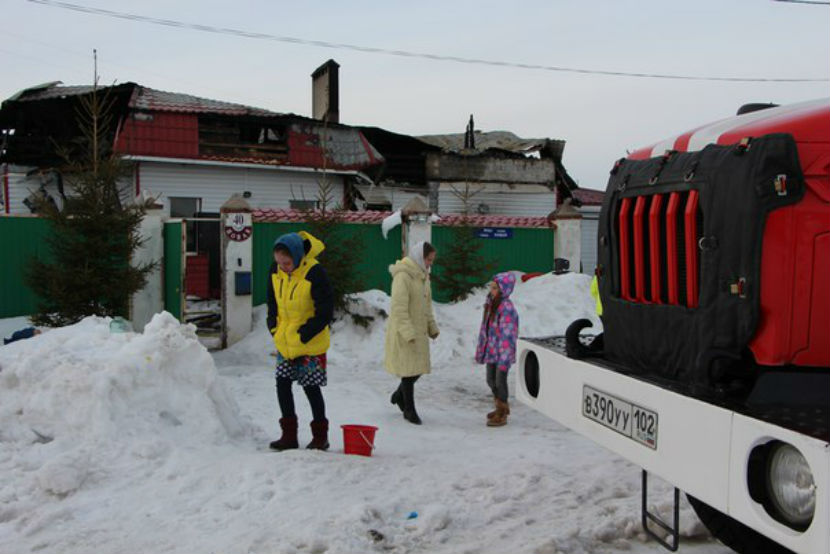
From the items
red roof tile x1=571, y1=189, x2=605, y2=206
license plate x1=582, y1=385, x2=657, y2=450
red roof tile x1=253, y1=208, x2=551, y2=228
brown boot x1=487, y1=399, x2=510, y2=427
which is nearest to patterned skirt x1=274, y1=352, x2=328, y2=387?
brown boot x1=487, y1=399, x2=510, y2=427

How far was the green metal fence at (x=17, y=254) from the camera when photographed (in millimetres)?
11484

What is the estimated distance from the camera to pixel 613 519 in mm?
4375

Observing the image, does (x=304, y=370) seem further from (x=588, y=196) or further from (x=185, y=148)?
(x=588, y=196)

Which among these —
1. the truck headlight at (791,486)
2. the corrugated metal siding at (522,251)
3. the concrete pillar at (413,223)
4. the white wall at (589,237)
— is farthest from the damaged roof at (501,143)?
the truck headlight at (791,486)

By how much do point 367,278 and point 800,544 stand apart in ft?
40.3

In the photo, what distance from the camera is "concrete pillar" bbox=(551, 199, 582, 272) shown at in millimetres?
16562

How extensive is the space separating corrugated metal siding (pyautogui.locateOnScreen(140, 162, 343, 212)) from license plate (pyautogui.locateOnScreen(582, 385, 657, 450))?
21.9 meters

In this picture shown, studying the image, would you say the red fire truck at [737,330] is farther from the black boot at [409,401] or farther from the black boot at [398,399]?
the black boot at [398,399]

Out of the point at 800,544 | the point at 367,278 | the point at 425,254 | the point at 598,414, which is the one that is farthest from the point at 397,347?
the point at 367,278

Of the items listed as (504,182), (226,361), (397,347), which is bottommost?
(226,361)

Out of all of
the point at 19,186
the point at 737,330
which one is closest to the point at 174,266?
the point at 737,330

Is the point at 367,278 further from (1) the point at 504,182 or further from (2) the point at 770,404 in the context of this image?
(1) the point at 504,182

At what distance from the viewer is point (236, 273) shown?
12.1 m

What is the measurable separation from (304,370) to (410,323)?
154cm
